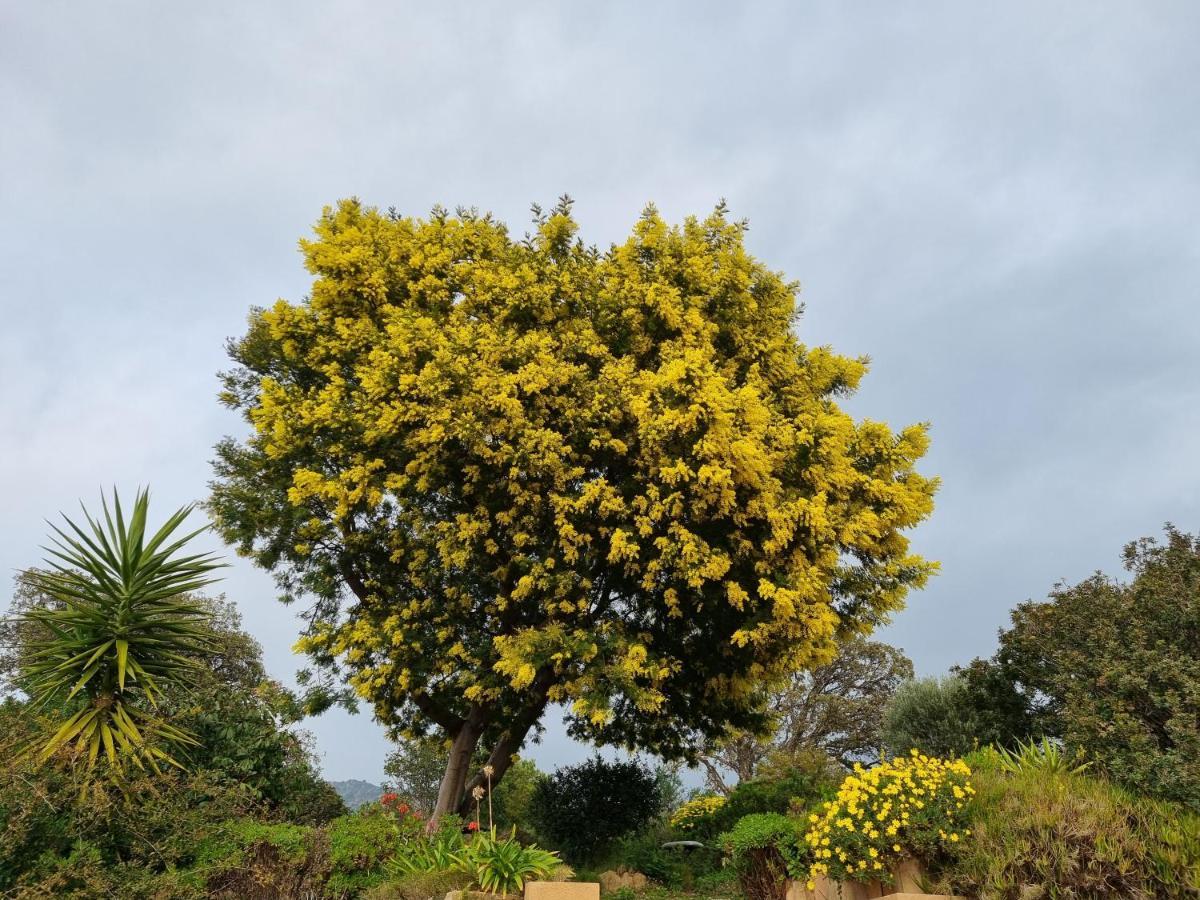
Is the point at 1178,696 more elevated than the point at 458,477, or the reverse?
the point at 458,477

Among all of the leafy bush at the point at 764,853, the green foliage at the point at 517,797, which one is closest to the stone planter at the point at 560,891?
the leafy bush at the point at 764,853

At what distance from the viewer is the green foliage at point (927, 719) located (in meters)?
23.0

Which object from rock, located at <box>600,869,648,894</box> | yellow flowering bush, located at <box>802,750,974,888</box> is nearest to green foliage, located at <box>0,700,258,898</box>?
rock, located at <box>600,869,648,894</box>

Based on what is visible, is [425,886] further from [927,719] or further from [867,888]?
[927,719]

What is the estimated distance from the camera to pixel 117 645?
32.9 feet

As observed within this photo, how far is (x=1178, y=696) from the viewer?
33.3ft

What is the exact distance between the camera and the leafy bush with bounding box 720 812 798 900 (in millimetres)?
9266

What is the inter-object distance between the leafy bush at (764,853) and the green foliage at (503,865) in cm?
236

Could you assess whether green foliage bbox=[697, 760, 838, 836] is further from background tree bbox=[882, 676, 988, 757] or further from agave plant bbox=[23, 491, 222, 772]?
background tree bbox=[882, 676, 988, 757]

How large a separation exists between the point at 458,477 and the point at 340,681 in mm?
4376

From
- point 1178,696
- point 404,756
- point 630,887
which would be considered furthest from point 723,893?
point 404,756

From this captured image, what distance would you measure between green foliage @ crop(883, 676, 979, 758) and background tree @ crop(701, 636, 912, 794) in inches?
158

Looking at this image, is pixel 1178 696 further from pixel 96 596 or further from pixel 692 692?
pixel 96 596

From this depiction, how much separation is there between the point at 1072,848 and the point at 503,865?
5.47 metres
